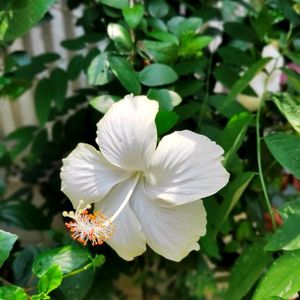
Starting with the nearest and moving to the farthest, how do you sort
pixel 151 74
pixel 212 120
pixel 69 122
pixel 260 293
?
1. pixel 260 293
2. pixel 151 74
3. pixel 212 120
4. pixel 69 122

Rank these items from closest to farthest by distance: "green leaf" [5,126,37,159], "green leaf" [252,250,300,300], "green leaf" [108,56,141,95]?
"green leaf" [252,250,300,300], "green leaf" [108,56,141,95], "green leaf" [5,126,37,159]

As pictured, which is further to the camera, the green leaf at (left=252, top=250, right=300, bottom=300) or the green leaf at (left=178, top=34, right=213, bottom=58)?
the green leaf at (left=178, top=34, right=213, bottom=58)

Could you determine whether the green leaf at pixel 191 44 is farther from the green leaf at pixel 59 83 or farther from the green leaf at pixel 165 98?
the green leaf at pixel 59 83

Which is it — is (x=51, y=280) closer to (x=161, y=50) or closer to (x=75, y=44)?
(x=161, y=50)

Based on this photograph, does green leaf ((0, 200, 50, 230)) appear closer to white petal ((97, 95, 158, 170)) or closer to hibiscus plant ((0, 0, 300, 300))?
hibiscus plant ((0, 0, 300, 300))

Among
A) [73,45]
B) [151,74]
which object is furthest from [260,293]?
[73,45]

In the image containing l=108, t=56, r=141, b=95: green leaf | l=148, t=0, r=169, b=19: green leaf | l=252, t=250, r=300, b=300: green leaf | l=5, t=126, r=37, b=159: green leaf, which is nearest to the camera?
l=252, t=250, r=300, b=300: green leaf

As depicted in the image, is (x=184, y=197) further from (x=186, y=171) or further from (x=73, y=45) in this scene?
(x=73, y=45)

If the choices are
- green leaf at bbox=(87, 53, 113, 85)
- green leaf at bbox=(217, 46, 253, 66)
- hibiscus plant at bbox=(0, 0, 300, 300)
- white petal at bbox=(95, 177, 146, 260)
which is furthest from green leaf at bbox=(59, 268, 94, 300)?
green leaf at bbox=(217, 46, 253, 66)

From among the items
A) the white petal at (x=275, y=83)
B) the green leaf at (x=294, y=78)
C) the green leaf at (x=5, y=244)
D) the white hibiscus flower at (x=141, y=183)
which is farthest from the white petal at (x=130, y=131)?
the white petal at (x=275, y=83)
